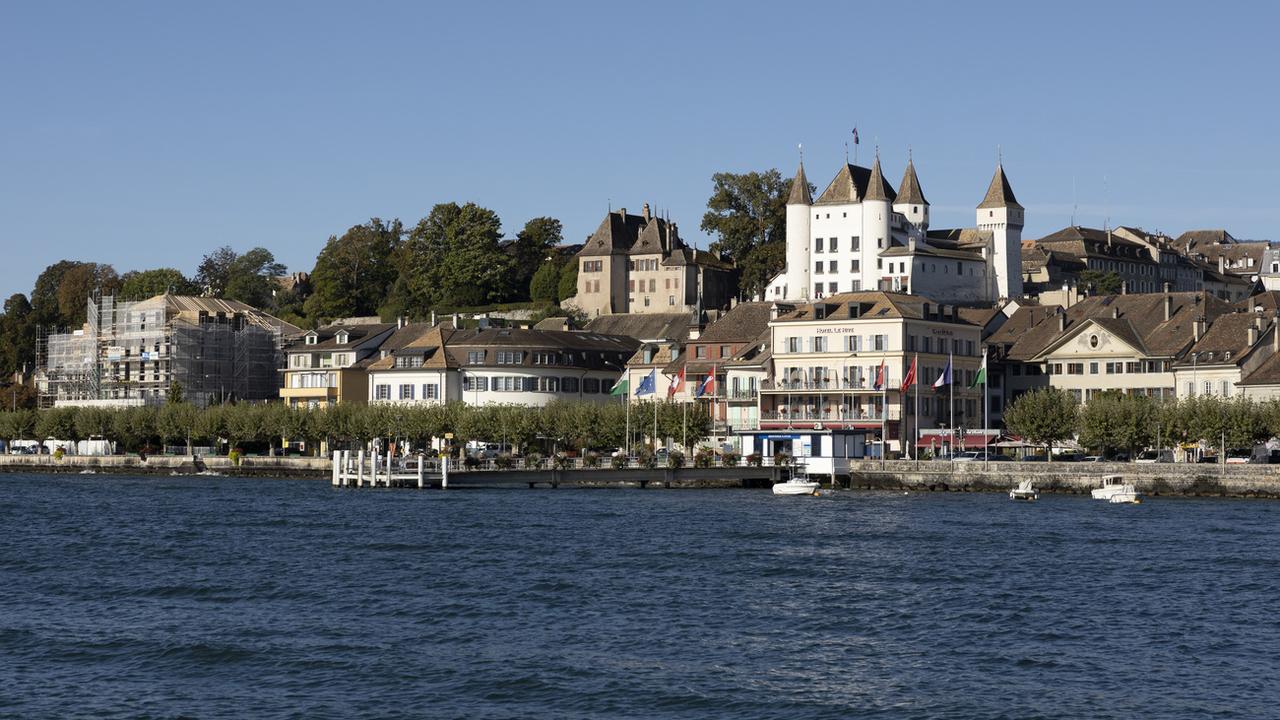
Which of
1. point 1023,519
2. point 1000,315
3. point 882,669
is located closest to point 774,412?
point 1000,315

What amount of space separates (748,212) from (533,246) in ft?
62.9

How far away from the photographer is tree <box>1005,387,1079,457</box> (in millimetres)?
84625

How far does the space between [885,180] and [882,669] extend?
317ft

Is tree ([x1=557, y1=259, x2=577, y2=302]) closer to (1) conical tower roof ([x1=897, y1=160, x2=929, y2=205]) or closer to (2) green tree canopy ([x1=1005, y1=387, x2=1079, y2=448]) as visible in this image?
(1) conical tower roof ([x1=897, y1=160, x2=929, y2=205])

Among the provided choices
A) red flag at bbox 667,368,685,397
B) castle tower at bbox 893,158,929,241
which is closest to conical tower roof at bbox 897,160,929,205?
castle tower at bbox 893,158,929,241

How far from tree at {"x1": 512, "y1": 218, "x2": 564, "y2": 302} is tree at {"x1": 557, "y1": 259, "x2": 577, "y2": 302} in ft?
17.3

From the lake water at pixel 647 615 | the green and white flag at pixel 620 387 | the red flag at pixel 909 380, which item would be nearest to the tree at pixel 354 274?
the green and white flag at pixel 620 387

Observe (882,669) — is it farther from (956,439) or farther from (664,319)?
(664,319)

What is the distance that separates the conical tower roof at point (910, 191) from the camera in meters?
134

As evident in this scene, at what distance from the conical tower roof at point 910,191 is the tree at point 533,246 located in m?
28.5

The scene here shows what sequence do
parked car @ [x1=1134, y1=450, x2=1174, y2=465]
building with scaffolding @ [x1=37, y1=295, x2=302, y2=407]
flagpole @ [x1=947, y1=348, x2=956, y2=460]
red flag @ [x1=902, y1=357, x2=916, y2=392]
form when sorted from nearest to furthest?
parked car @ [x1=1134, y1=450, x2=1174, y2=465], red flag @ [x1=902, y1=357, x2=916, y2=392], flagpole @ [x1=947, y1=348, x2=956, y2=460], building with scaffolding @ [x1=37, y1=295, x2=302, y2=407]

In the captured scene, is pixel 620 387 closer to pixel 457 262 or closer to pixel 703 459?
pixel 703 459

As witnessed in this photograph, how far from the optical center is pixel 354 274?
144000 millimetres

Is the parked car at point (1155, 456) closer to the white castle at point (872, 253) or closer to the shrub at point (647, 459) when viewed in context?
the shrub at point (647, 459)
